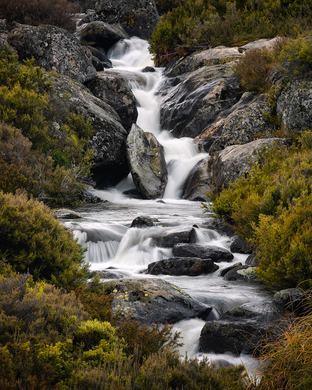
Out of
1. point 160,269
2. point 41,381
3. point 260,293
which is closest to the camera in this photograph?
point 41,381

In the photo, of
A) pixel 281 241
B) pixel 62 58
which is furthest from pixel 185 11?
pixel 281 241

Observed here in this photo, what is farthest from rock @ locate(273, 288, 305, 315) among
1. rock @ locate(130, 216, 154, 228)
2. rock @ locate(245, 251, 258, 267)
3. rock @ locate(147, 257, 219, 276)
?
rock @ locate(130, 216, 154, 228)

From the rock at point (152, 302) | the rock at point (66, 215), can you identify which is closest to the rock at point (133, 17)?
the rock at point (66, 215)

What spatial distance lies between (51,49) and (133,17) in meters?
17.1

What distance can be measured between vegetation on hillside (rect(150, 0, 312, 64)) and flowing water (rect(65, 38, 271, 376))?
16.6 ft

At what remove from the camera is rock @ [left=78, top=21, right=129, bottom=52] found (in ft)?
84.4

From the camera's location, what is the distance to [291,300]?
13.8 ft

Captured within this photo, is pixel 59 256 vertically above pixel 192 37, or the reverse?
pixel 192 37

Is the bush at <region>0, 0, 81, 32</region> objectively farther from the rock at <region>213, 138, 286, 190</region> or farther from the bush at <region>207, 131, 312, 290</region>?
the bush at <region>207, 131, 312, 290</region>

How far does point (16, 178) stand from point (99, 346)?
673 cm

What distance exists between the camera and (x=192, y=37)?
795 inches

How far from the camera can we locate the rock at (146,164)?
13.8 meters

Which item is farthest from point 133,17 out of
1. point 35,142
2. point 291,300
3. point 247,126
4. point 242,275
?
point 291,300

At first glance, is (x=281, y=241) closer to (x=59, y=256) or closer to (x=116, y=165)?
(x=59, y=256)
